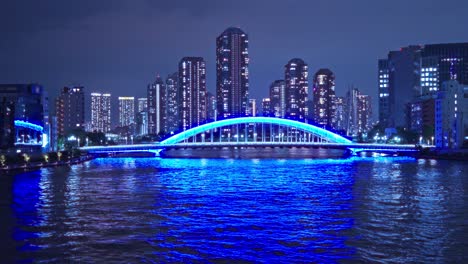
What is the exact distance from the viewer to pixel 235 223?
23.9 meters

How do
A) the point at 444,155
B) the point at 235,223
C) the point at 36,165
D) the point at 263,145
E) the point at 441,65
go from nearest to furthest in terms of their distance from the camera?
the point at 235,223 → the point at 36,165 → the point at 444,155 → the point at 263,145 → the point at 441,65

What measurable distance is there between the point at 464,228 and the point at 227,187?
67.3 feet

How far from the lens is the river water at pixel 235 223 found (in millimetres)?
18359

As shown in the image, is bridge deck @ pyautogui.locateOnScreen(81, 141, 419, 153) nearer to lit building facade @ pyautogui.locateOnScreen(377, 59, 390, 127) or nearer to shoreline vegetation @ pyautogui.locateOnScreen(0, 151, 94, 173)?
shoreline vegetation @ pyautogui.locateOnScreen(0, 151, 94, 173)

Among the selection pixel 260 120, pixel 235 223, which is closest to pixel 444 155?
pixel 260 120

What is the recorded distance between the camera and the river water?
60.2ft

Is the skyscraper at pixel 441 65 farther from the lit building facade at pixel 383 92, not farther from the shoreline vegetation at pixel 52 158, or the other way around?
the shoreline vegetation at pixel 52 158

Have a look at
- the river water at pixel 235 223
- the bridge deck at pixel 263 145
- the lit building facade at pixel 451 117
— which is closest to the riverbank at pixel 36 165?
the bridge deck at pixel 263 145

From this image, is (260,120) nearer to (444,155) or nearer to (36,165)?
(444,155)

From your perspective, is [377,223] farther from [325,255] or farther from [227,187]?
[227,187]

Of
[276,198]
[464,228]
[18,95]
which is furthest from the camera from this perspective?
[18,95]

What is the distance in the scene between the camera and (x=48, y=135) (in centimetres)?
10050

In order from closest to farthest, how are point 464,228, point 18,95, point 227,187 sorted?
point 464,228 → point 227,187 → point 18,95

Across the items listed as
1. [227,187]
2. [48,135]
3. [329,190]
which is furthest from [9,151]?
[329,190]
